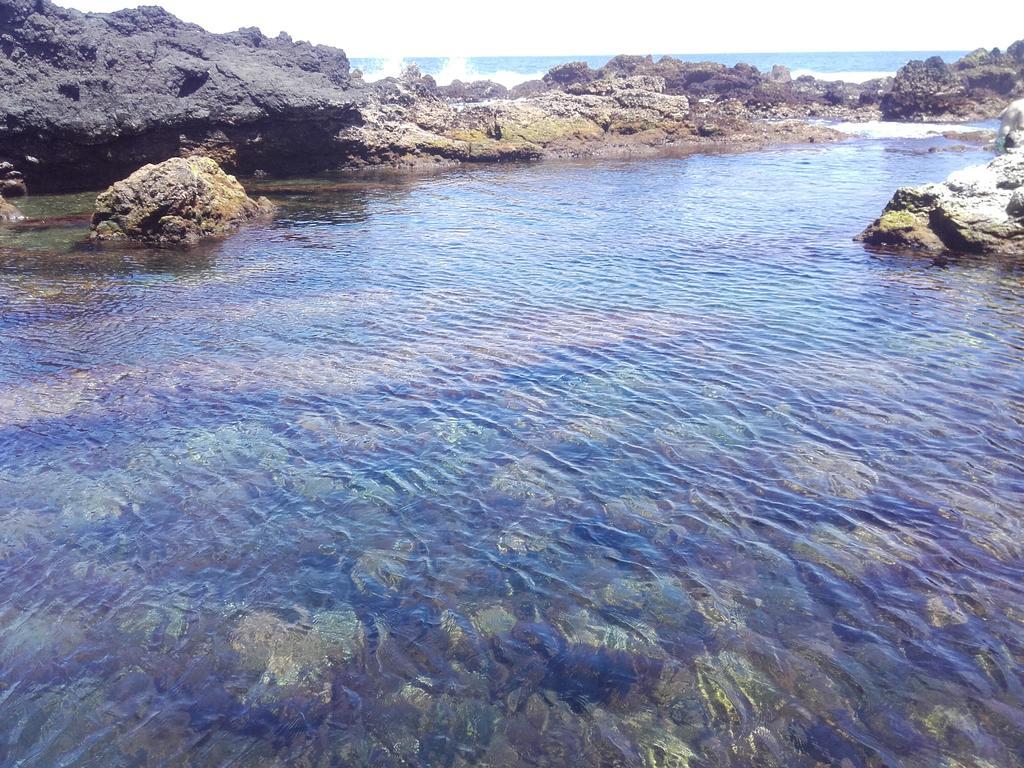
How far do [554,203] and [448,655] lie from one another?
25728 millimetres

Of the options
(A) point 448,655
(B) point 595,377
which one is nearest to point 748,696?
(A) point 448,655

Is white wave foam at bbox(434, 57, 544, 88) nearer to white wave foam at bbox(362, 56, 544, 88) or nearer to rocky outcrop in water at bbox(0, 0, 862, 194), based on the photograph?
white wave foam at bbox(362, 56, 544, 88)

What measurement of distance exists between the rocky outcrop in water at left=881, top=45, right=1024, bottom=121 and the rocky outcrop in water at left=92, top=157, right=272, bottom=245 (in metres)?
59.8

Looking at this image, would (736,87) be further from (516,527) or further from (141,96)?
(516,527)

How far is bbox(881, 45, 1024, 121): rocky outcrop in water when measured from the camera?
5947 centimetres

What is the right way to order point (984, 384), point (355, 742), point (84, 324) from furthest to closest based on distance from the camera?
1. point (84, 324)
2. point (984, 384)
3. point (355, 742)

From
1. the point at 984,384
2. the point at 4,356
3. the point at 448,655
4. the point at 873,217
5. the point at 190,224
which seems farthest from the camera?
the point at 873,217

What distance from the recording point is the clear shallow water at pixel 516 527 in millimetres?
5832

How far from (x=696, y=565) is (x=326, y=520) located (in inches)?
168

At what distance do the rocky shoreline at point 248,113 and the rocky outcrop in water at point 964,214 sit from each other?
26372 mm

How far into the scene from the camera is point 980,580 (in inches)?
284

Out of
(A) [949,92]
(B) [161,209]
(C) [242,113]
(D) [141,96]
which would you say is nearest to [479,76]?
(A) [949,92]

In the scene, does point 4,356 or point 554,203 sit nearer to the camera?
point 4,356

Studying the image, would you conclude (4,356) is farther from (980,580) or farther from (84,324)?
(980,580)
